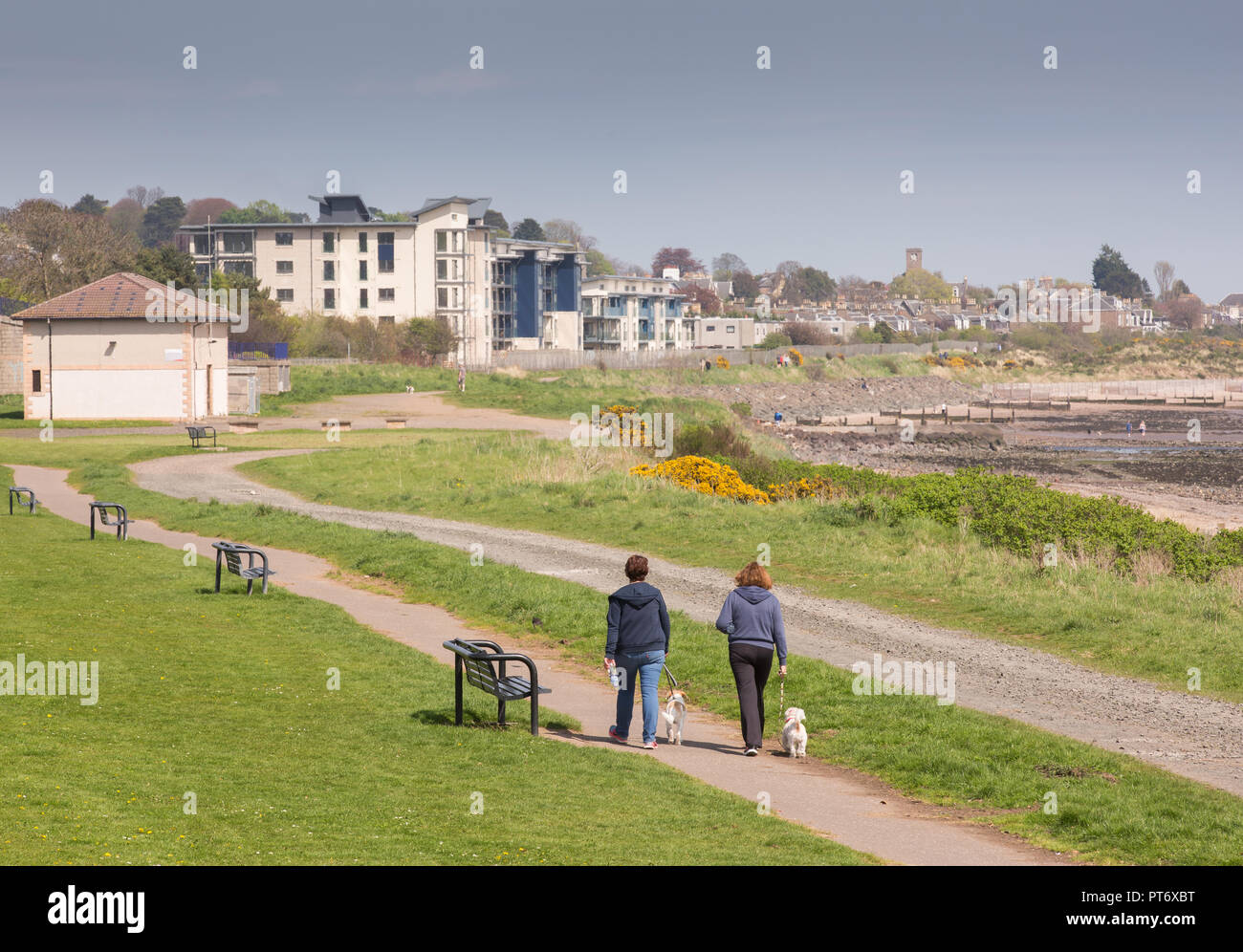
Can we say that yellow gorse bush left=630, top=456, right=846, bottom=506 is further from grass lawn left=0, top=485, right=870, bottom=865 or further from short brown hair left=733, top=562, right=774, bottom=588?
short brown hair left=733, top=562, right=774, bottom=588

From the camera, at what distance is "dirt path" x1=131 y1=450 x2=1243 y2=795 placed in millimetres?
12500

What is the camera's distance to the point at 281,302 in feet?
352

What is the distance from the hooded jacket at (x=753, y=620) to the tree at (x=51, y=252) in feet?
282

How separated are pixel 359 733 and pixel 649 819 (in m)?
3.50

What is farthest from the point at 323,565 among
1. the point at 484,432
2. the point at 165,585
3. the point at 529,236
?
the point at 529,236

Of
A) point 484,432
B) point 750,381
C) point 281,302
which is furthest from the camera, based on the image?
point 750,381

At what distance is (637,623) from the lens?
12242mm

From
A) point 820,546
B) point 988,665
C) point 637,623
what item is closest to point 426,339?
point 820,546

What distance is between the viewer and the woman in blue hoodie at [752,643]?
12.3m

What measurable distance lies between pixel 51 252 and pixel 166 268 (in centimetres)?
960

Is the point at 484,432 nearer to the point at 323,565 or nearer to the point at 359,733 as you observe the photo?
the point at 323,565

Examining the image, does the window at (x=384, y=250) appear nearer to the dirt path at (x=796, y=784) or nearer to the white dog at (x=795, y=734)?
the dirt path at (x=796, y=784)

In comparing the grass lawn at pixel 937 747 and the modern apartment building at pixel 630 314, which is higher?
the modern apartment building at pixel 630 314

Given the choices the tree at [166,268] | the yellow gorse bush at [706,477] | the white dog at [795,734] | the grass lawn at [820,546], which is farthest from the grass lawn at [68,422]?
the white dog at [795,734]
